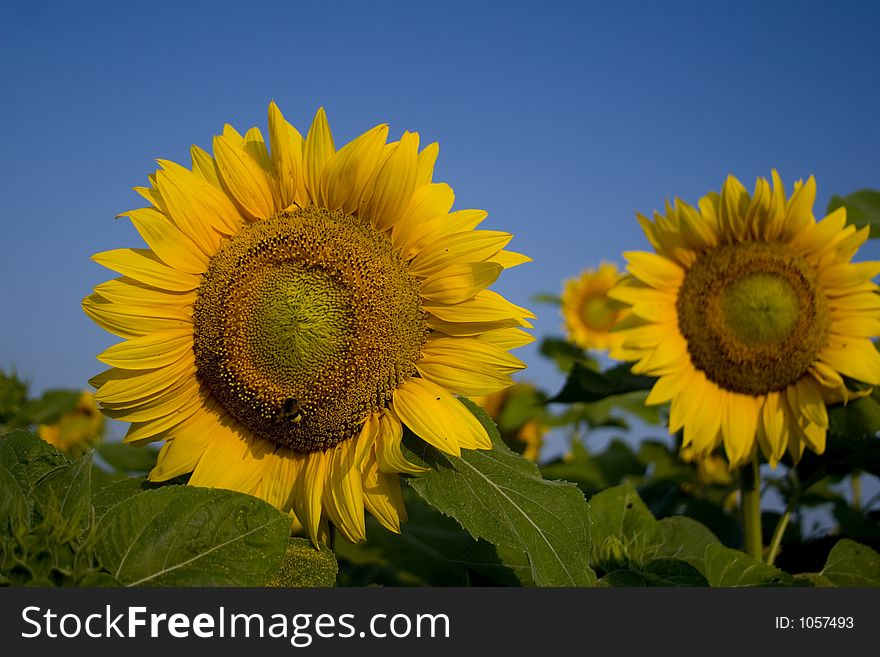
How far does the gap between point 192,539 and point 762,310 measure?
7.57 ft

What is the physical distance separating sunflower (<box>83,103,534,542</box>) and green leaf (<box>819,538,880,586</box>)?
50.0 inches

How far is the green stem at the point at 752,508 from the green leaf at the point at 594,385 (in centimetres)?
48

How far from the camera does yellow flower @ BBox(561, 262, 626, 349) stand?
6793 millimetres

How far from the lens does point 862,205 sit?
11.3ft

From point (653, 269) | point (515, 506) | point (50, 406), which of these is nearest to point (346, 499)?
point (515, 506)

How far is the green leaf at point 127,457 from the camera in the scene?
4.24 meters

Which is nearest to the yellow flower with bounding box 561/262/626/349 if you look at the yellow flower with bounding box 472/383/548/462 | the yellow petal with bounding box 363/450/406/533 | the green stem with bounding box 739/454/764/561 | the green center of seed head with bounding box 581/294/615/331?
the green center of seed head with bounding box 581/294/615/331

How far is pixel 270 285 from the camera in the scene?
1.93 m

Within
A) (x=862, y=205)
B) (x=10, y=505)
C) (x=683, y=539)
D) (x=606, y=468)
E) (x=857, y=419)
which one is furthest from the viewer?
(x=606, y=468)

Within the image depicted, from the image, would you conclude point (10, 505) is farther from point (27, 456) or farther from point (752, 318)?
point (752, 318)

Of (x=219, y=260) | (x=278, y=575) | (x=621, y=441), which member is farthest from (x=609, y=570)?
(x=621, y=441)

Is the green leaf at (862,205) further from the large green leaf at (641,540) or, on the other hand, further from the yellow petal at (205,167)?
the yellow petal at (205,167)

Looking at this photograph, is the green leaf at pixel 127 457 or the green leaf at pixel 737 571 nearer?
the green leaf at pixel 737 571

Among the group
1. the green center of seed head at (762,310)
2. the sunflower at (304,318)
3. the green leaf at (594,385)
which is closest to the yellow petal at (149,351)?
the sunflower at (304,318)
